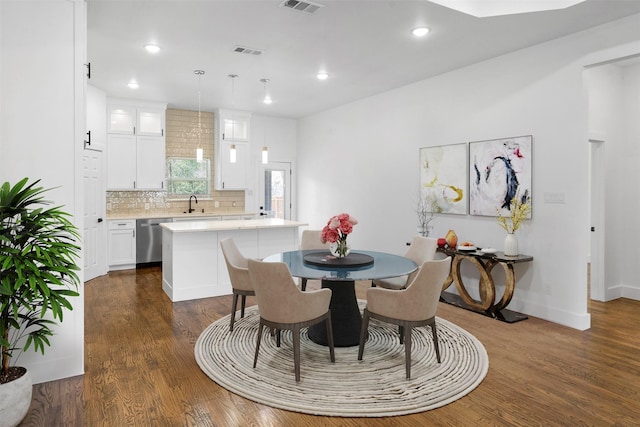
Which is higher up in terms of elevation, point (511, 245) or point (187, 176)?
point (187, 176)

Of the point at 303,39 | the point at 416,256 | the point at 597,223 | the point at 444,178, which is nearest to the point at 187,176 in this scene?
the point at 303,39

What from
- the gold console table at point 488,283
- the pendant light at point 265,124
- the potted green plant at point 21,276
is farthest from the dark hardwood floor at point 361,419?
the pendant light at point 265,124

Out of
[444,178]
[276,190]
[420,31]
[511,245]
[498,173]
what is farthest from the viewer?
[276,190]

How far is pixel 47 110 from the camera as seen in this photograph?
2.99m

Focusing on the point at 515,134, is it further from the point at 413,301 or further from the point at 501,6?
the point at 413,301

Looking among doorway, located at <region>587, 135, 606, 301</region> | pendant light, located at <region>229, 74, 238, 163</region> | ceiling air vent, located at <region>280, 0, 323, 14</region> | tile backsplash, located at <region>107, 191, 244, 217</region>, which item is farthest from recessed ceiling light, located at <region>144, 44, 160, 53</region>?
doorway, located at <region>587, 135, 606, 301</region>

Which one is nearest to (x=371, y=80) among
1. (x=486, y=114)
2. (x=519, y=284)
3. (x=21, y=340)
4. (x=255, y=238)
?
(x=486, y=114)

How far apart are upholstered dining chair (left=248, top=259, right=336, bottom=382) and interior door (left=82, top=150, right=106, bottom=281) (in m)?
4.18

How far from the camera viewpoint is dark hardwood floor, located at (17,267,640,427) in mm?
2508

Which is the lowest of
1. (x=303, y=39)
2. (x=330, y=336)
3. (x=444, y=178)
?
(x=330, y=336)

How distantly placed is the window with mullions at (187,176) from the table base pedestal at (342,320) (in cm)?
520

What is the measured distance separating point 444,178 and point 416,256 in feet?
5.10

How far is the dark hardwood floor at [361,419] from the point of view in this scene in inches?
98.7

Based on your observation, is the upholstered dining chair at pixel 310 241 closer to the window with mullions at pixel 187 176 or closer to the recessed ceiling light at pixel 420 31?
the recessed ceiling light at pixel 420 31
